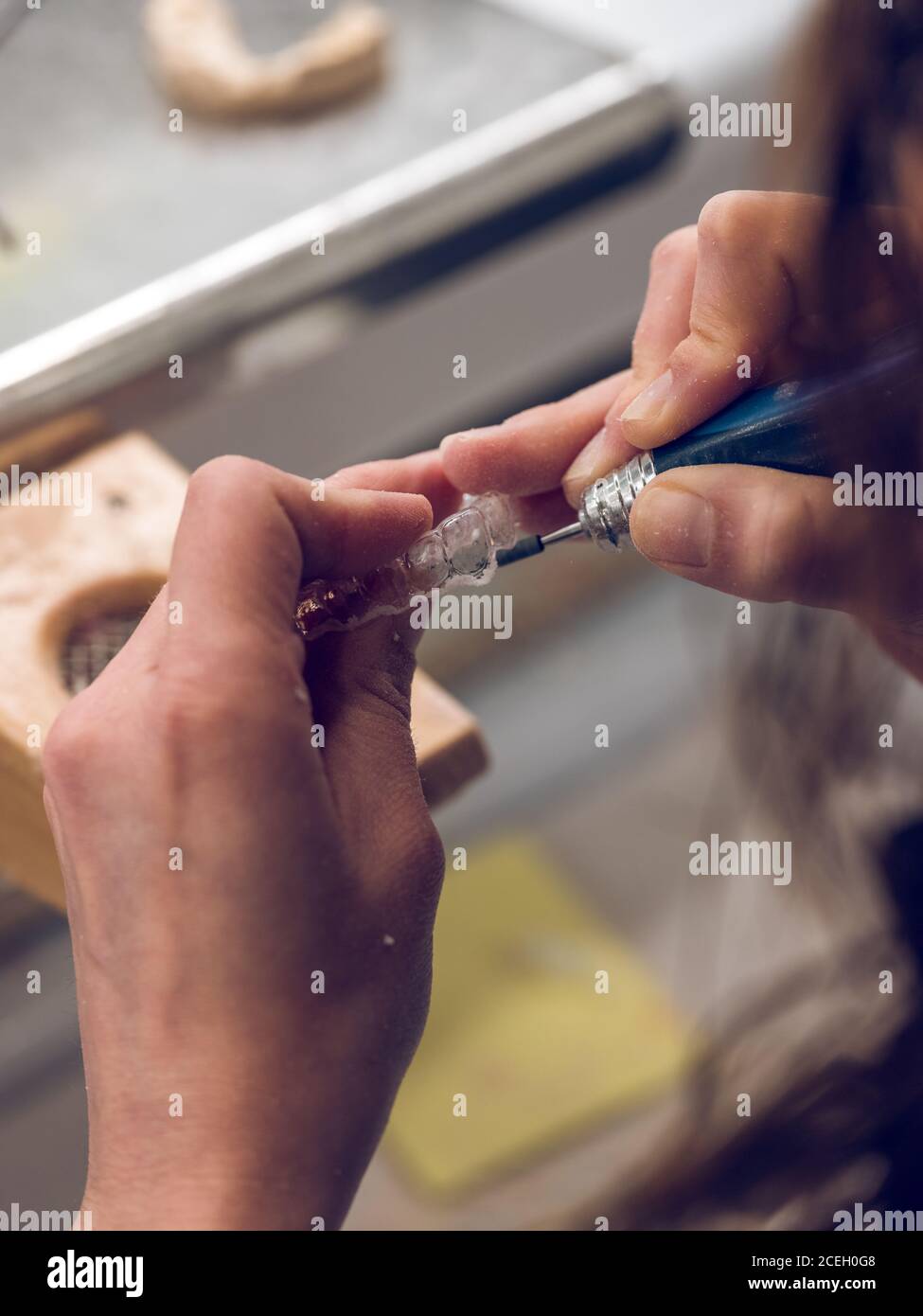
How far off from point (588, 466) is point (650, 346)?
58mm

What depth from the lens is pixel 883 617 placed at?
20.9 inches

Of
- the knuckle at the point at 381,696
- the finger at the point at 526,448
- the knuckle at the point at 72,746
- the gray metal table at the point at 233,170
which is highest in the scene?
the gray metal table at the point at 233,170

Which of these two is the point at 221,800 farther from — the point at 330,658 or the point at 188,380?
the point at 188,380

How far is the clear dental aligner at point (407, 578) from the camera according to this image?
47 centimetres

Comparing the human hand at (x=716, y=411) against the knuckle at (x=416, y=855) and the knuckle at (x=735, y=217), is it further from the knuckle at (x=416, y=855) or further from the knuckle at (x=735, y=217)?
the knuckle at (x=416, y=855)

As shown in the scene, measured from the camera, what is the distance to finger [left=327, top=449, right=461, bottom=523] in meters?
0.52

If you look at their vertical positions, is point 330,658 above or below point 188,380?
below

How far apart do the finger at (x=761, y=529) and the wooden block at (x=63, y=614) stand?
125 millimetres

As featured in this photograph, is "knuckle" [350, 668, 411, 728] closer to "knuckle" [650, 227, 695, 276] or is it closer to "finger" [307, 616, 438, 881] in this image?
"finger" [307, 616, 438, 881]

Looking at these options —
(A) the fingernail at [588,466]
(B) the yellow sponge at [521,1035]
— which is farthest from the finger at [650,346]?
(B) the yellow sponge at [521,1035]

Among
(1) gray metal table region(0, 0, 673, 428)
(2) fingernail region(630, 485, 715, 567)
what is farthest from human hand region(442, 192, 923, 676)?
(1) gray metal table region(0, 0, 673, 428)

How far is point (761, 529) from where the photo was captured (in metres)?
0.46
